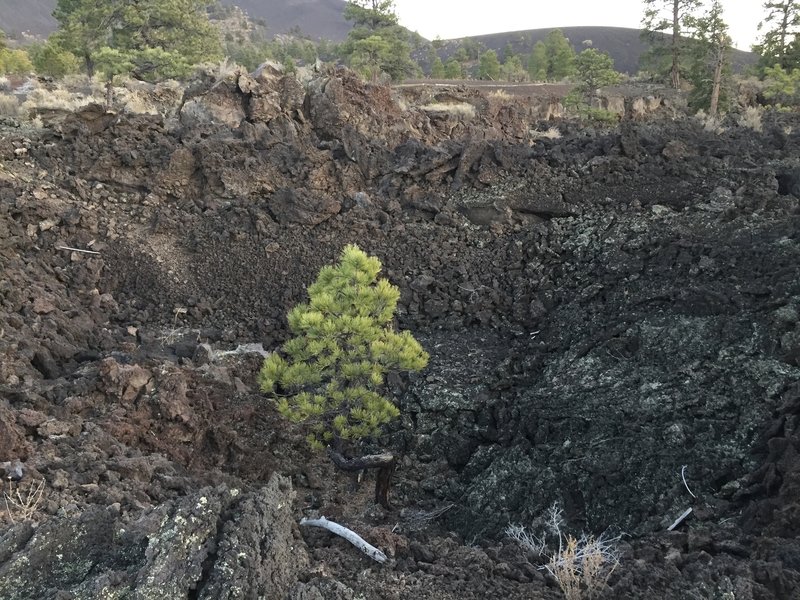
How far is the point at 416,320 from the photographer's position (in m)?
9.13

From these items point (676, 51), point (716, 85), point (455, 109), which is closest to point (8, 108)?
point (455, 109)

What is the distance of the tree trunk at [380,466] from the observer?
552 cm

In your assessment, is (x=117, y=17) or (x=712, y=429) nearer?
(x=712, y=429)

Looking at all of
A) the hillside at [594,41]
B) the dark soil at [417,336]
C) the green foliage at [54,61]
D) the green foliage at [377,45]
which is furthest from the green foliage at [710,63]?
the hillside at [594,41]

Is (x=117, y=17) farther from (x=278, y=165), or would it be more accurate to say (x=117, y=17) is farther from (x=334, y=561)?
(x=334, y=561)

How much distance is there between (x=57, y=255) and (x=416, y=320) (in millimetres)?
5976

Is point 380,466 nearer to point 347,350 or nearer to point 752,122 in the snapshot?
point 347,350

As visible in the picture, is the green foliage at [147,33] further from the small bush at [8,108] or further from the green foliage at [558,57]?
the green foliage at [558,57]

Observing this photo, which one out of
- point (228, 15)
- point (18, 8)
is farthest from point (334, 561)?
point (18, 8)

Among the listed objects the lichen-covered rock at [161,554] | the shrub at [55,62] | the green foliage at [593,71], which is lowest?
the lichen-covered rock at [161,554]

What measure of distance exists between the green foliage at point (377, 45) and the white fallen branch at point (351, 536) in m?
22.3

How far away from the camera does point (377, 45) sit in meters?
23.5

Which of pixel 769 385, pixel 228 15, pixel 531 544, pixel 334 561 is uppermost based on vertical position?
pixel 228 15

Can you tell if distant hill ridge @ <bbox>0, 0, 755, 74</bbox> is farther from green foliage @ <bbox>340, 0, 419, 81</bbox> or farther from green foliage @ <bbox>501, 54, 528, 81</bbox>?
green foliage @ <bbox>340, 0, 419, 81</bbox>
